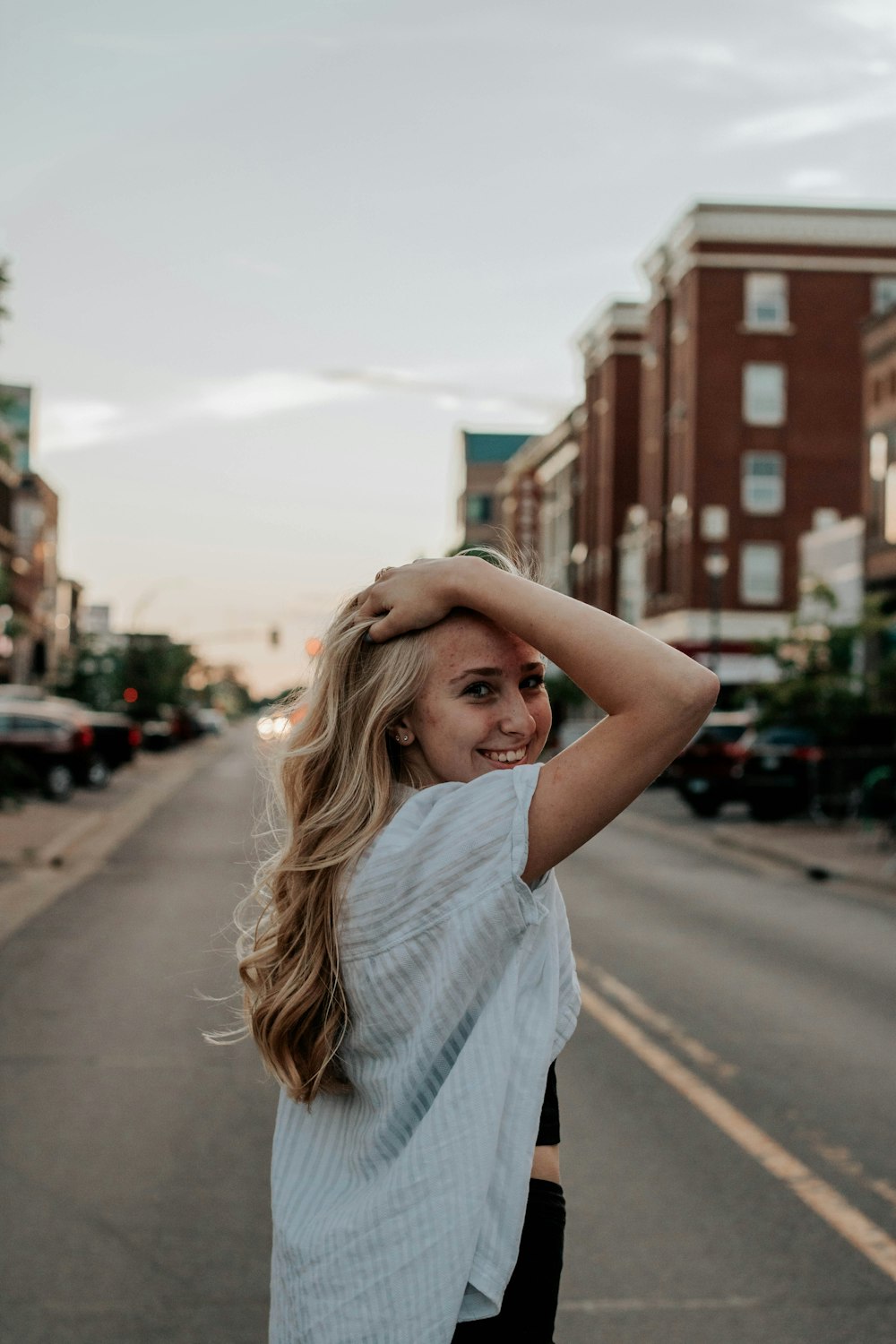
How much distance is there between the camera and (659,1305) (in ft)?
16.8

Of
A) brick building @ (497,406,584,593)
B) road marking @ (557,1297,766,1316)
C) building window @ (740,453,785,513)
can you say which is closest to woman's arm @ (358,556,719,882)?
road marking @ (557,1297,766,1316)

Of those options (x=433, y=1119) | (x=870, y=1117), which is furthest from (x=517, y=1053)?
(x=870, y=1117)

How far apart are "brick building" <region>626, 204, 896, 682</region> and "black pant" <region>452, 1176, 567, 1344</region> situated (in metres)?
55.5

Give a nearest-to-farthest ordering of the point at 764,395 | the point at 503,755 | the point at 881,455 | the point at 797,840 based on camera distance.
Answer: the point at 503,755 < the point at 797,840 < the point at 881,455 < the point at 764,395

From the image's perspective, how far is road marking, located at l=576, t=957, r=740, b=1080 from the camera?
28.3 ft

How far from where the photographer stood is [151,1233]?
574 cm

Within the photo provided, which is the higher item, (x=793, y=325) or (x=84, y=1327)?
(x=793, y=325)

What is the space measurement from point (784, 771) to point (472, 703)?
25.7m

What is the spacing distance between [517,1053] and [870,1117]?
5907 mm

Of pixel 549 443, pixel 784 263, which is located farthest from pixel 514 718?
pixel 549 443

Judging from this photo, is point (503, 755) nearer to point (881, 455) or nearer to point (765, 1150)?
point (765, 1150)

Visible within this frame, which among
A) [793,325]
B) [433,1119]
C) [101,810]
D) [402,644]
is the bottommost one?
A: [101,810]

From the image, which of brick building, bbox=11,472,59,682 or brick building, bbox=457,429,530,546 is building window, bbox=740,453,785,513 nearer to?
brick building, bbox=11,472,59,682

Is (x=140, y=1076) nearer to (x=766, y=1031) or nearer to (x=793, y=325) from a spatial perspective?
(x=766, y=1031)
